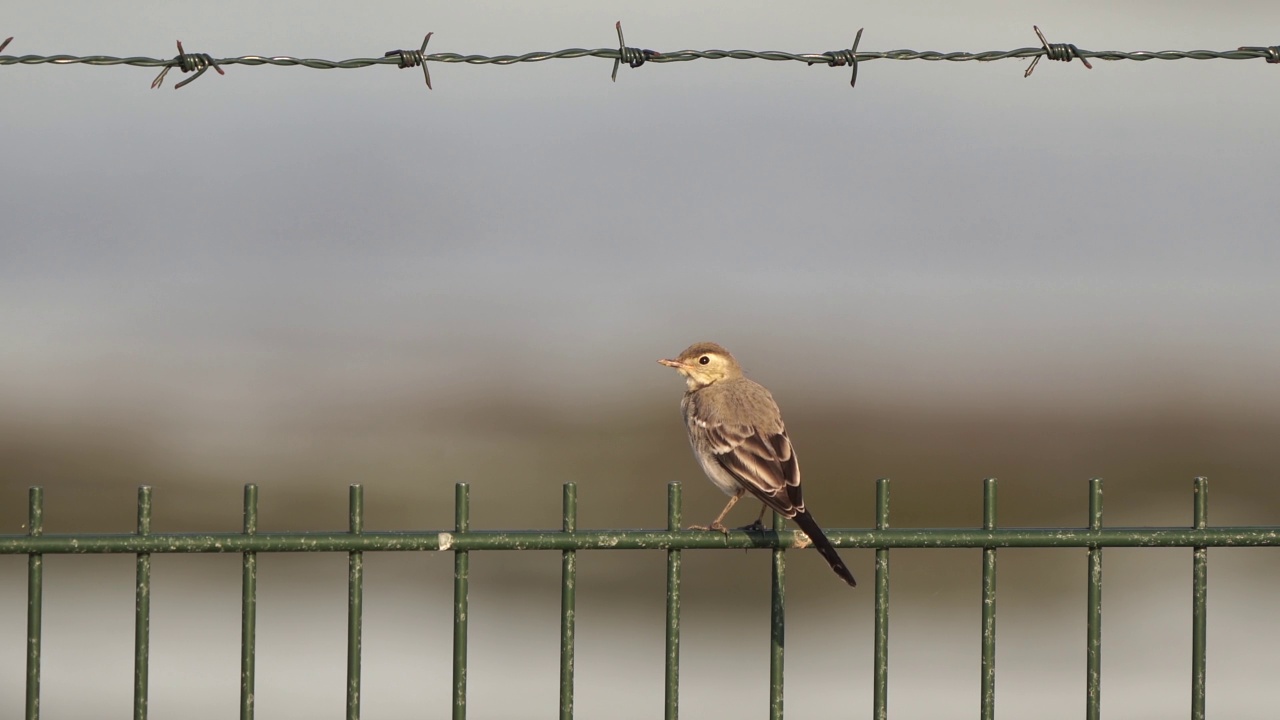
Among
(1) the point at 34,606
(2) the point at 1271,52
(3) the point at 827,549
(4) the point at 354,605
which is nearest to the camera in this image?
(1) the point at 34,606

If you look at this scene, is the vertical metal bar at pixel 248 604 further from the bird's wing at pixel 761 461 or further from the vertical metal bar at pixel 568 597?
the bird's wing at pixel 761 461

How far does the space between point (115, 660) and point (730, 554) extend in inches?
341

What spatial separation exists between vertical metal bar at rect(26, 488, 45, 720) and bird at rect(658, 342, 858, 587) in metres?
2.79

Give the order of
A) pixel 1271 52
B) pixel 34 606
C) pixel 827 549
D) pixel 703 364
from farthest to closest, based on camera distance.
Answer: pixel 703 364 < pixel 1271 52 < pixel 827 549 < pixel 34 606

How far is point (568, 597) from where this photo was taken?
18.2 ft

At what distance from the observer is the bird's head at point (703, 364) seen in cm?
862

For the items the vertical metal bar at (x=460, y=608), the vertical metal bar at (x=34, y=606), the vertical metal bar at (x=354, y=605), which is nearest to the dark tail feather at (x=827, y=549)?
the vertical metal bar at (x=460, y=608)

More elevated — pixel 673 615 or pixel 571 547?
pixel 571 547

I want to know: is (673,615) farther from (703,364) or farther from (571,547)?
(703,364)

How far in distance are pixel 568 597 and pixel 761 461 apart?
1.71 metres

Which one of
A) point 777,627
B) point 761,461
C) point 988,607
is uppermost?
point 761,461

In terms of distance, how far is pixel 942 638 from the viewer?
17.9m

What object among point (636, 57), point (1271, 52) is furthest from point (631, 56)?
point (1271, 52)

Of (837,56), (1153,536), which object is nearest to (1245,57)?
(837,56)
